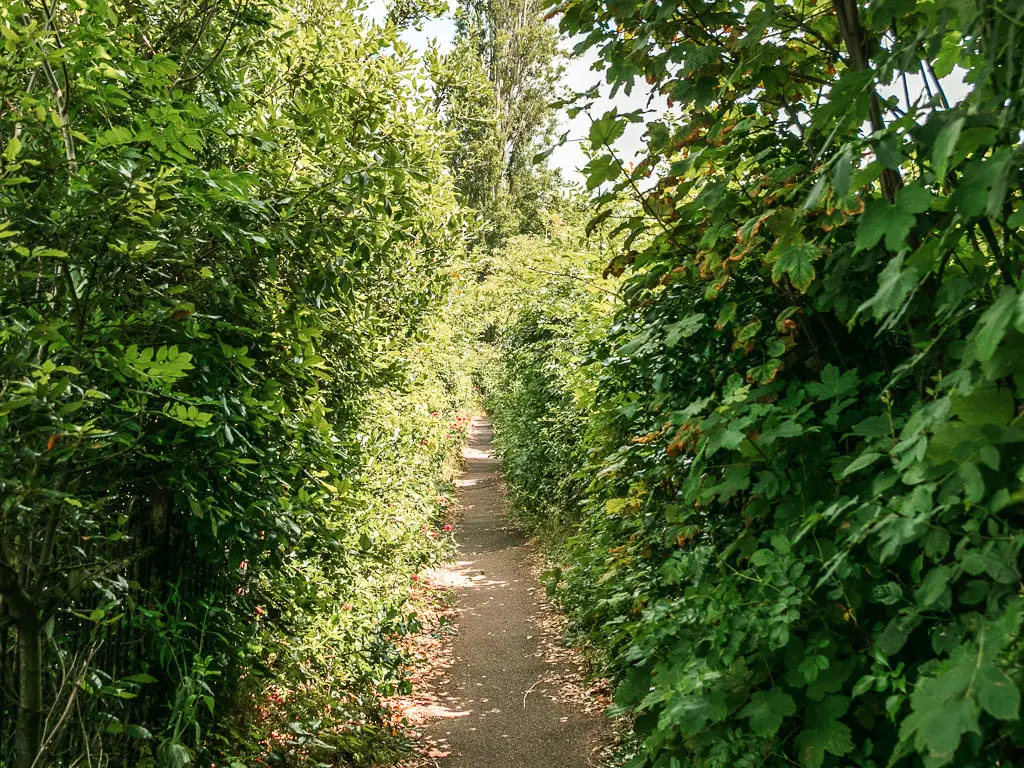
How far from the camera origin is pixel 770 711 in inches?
83.7

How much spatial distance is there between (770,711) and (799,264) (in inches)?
53.1

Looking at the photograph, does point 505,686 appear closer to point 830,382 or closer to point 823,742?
point 823,742

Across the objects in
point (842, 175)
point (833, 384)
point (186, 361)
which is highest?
point (842, 175)

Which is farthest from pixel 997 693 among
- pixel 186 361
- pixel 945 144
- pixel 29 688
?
pixel 29 688

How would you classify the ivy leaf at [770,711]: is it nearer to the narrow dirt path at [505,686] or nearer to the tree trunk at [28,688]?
the tree trunk at [28,688]

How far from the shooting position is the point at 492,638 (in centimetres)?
805

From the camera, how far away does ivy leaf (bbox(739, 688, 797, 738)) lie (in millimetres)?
2096

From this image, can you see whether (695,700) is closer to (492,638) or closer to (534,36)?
(492,638)

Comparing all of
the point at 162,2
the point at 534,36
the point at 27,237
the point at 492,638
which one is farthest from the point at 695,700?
the point at 534,36

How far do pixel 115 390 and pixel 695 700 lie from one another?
7.01 feet

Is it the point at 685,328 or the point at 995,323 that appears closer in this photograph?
the point at 995,323

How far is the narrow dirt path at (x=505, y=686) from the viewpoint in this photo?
535cm

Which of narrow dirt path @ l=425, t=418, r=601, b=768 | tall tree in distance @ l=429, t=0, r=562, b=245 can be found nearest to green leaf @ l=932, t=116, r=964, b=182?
narrow dirt path @ l=425, t=418, r=601, b=768

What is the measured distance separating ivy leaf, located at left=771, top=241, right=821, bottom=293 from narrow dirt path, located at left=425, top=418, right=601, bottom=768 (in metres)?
4.22
